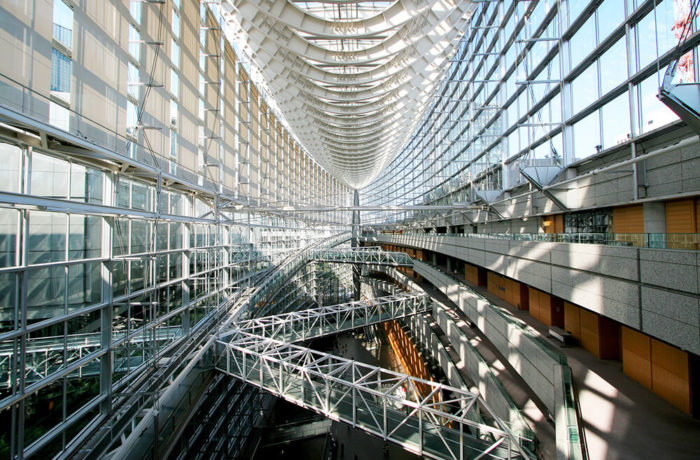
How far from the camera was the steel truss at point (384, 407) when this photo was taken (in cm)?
698

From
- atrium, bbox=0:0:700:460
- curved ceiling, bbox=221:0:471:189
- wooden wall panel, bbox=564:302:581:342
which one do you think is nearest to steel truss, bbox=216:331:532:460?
atrium, bbox=0:0:700:460

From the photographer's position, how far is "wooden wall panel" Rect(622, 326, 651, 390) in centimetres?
650

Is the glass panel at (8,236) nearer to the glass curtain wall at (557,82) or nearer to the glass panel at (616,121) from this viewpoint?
the glass curtain wall at (557,82)

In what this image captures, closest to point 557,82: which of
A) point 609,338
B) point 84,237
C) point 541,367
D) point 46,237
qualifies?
point 609,338

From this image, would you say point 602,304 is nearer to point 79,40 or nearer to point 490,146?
point 79,40

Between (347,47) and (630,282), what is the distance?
→ 504 inches

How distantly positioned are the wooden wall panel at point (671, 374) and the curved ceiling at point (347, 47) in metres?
10.3

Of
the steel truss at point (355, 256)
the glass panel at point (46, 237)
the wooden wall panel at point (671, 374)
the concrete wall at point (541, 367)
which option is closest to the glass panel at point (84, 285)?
the glass panel at point (46, 237)

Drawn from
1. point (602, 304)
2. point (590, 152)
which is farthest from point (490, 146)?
point (602, 304)

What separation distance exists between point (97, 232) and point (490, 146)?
18448mm

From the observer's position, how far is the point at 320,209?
16.8 m

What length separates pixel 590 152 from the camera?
9305 mm

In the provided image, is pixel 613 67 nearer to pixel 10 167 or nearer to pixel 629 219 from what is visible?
pixel 629 219

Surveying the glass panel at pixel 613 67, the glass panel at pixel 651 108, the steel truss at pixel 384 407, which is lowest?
the steel truss at pixel 384 407
